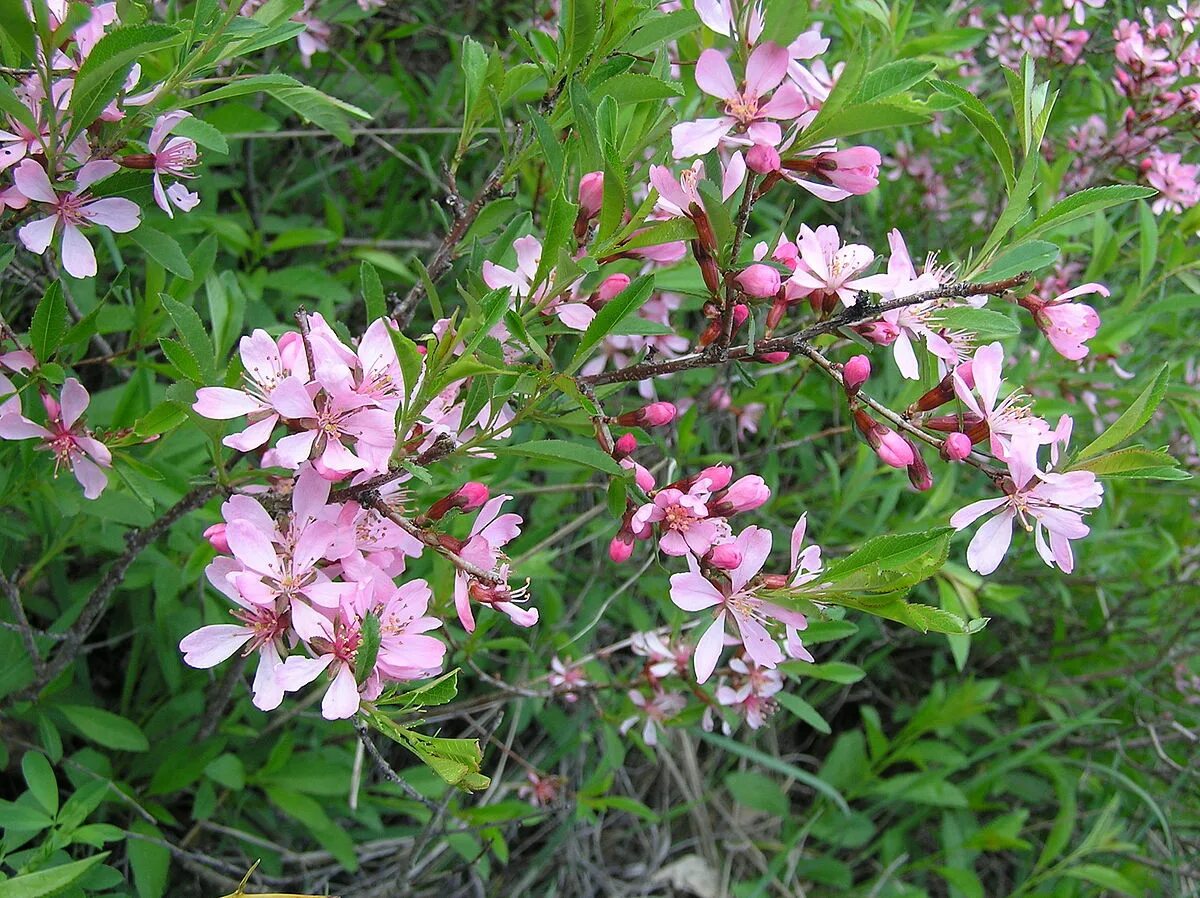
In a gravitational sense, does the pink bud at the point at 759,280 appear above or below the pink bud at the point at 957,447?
above

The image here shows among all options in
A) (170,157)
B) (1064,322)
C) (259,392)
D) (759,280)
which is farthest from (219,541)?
(1064,322)

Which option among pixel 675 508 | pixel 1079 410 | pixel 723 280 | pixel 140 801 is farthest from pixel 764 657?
pixel 1079 410

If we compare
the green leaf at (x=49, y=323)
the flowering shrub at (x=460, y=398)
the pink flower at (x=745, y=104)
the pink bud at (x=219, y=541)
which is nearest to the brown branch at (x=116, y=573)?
the flowering shrub at (x=460, y=398)

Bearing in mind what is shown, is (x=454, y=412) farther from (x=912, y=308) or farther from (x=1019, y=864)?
(x=1019, y=864)

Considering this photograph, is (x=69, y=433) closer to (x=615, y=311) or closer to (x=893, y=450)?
(x=615, y=311)

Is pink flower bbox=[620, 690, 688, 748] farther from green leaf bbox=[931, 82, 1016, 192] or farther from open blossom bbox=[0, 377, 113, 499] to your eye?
green leaf bbox=[931, 82, 1016, 192]

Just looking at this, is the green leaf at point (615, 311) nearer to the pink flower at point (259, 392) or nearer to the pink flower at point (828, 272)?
the pink flower at point (828, 272)

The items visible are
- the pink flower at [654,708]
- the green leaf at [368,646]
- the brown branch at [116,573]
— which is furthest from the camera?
the pink flower at [654,708]
